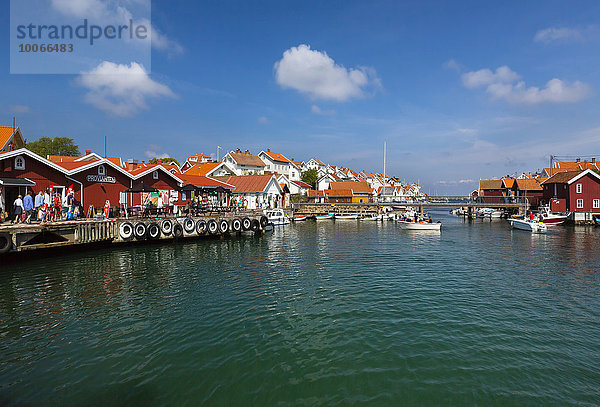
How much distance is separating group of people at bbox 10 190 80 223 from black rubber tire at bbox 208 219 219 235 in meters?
11.5

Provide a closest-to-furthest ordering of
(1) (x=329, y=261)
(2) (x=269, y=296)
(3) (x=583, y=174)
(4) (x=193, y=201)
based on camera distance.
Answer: (2) (x=269, y=296) < (1) (x=329, y=261) < (4) (x=193, y=201) < (3) (x=583, y=174)

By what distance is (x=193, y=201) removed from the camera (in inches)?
1644

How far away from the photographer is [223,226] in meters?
34.5

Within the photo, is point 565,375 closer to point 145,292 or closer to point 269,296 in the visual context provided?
point 269,296

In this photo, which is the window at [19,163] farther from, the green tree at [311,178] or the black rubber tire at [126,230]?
the green tree at [311,178]

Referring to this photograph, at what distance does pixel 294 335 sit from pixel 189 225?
23.4m

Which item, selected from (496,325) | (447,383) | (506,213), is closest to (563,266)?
(496,325)

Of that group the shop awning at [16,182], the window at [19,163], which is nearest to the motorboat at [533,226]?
the shop awning at [16,182]

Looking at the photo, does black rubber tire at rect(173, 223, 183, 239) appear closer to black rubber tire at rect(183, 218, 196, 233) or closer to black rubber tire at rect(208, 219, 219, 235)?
black rubber tire at rect(183, 218, 196, 233)

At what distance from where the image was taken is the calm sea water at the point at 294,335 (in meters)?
8.04

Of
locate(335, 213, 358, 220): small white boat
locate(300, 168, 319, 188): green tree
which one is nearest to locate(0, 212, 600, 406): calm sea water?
locate(335, 213, 358, 220): small white boat

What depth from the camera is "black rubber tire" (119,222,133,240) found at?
26.5 meters

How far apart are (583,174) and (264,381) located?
72800 millimetres

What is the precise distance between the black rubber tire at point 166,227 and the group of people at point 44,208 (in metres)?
6.98
